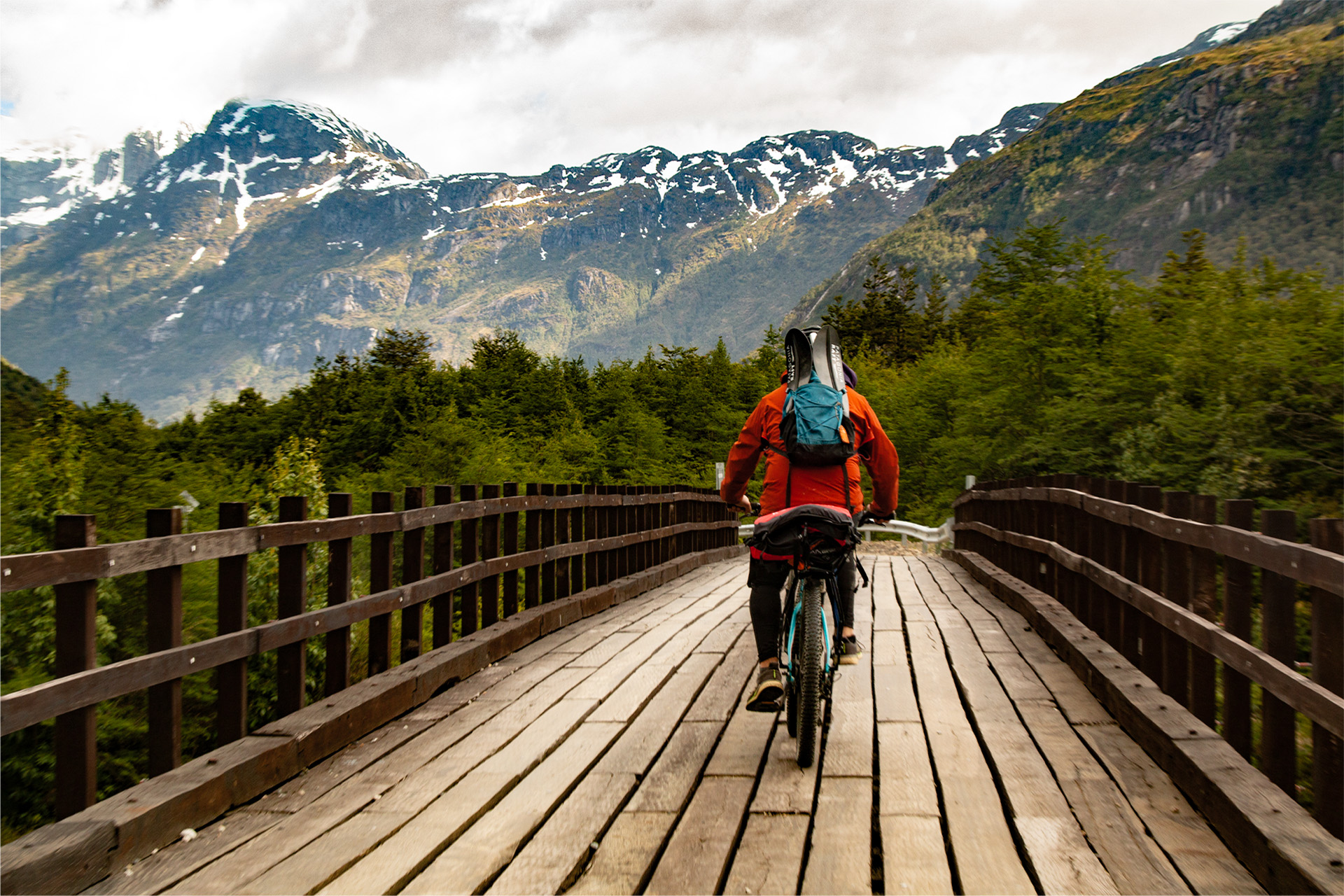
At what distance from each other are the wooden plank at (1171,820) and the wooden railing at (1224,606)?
0.28m

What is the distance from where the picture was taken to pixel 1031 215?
196750mm

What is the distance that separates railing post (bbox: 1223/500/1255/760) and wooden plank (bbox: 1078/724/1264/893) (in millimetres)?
301

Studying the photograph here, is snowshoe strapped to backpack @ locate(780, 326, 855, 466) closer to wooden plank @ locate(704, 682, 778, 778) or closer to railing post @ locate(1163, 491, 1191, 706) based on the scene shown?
wooden plank @ locate(704, 682, 778, 778)

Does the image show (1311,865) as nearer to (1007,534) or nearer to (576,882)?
(576,882)

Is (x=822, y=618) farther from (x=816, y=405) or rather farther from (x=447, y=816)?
(x=447, y=816)

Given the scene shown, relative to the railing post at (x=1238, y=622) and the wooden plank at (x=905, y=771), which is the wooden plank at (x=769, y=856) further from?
the railing post at (x=1238, y=622)

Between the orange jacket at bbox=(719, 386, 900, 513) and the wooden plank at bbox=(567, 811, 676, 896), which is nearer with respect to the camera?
the wooden plank at bbox=(567, 811, 676, 896)

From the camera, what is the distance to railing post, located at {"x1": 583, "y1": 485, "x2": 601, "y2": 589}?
820 centimetres

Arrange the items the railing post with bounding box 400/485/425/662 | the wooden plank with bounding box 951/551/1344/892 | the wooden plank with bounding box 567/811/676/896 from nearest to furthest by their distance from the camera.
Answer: the wooden plank with bounding box 951/551/1344/892 → the wooden plank with bounding box 567/811/676/896 → the railing post with bounding box 400/485/425/662

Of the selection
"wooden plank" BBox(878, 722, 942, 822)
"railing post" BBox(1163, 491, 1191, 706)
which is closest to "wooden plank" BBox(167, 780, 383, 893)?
"wooden plank" BBox(878, 722, 942, 822)

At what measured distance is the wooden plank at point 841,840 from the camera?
2.85m

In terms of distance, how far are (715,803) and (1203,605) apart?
1.98 meters

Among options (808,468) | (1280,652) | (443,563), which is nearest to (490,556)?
(443,563)

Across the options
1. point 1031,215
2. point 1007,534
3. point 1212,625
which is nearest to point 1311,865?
point 1212,625
